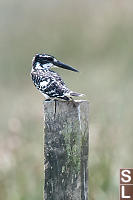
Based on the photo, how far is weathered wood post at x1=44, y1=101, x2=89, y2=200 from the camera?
406 centimetres

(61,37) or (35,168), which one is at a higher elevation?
(61,37)

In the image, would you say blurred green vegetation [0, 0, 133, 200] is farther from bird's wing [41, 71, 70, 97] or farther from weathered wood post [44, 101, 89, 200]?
weathered wood post [44, 101, 89, 200]

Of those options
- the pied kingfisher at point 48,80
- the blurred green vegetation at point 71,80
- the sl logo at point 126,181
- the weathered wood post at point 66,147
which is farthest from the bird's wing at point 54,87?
the blurred green vegetation at point 71,80

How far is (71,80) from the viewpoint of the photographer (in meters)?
12.0

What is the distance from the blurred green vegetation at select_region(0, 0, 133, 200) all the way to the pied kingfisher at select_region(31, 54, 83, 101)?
4.40ft

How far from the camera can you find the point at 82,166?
4.11 meters

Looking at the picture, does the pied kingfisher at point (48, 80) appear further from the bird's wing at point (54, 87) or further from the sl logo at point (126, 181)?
the sl logo at point (126, 181)

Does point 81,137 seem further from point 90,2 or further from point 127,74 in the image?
point 90,2

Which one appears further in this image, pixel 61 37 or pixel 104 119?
pixel 61 37

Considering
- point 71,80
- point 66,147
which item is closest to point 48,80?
point 66,147

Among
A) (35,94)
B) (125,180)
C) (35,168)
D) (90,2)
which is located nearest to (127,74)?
(35,94)

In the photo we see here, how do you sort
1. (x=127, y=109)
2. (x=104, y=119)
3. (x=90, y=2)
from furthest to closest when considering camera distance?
1. (x=90, y=2)
2. (x=127, y=109)
3. (x=104, y=119)

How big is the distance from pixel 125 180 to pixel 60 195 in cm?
40

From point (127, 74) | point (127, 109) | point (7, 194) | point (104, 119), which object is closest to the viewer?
point (7, 194)
